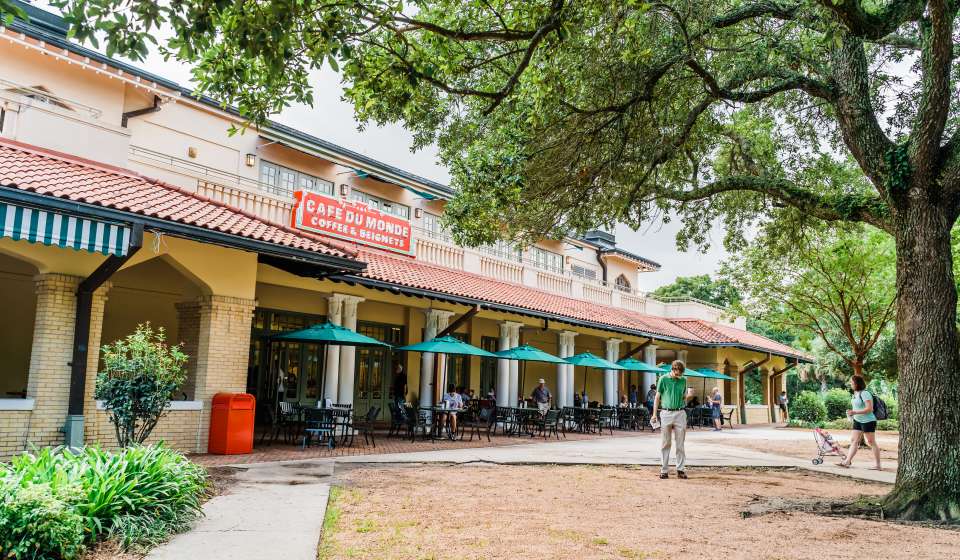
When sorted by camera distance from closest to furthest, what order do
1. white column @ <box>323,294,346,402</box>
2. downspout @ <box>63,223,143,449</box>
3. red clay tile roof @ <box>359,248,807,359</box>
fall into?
1. downspout @ <box>63,223,143,449</box>
2. white column @ <box>323,294,346,402</box>
3. red clay tile roof @ <box>359,248,807,359</box>

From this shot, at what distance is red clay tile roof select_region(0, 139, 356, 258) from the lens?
8.59 metres

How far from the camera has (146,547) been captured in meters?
5.14

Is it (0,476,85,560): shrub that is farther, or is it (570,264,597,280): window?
(570,264,597,280): window

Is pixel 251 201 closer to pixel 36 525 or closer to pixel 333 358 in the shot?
pixel 333 358

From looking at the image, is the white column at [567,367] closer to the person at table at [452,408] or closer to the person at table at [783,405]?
the person at table at [452,408]

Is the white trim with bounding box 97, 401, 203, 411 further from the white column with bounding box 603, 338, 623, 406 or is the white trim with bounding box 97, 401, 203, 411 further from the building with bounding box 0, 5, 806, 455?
the white column with bounding box 603, 338, 623, 406

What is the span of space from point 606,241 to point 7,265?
25933 mm

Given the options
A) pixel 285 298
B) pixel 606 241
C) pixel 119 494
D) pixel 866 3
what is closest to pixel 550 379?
pixel 606 241

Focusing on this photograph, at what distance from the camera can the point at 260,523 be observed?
607cm

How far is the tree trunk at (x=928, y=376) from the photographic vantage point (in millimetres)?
7504

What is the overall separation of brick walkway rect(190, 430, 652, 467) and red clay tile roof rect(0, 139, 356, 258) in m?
3.46

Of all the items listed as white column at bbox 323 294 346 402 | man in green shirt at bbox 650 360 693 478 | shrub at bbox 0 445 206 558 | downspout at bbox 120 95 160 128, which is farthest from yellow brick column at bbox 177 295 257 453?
man in green shirt at bbox 650 360 693 478

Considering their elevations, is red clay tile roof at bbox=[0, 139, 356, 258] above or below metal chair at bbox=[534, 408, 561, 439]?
above

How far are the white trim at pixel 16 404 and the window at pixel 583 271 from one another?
2295cm
